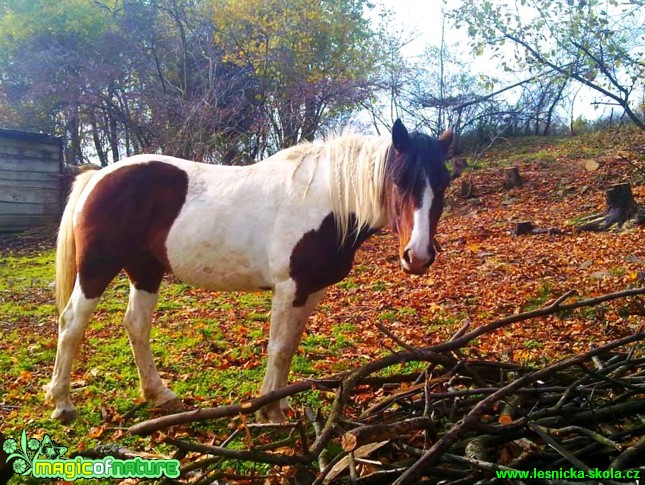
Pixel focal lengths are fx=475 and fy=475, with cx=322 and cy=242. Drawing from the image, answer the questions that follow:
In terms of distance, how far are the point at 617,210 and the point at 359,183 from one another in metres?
8.09

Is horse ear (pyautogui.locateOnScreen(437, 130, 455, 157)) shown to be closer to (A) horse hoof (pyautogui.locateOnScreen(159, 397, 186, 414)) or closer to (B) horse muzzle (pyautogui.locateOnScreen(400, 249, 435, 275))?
(B) horse muzzle (pyautogui.locateOnScreen(400, 249, 435, 275))

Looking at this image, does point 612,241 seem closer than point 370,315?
No

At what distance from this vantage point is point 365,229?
10.4ft

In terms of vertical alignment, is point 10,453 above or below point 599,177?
below

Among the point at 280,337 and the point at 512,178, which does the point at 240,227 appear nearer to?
the point at 280,337

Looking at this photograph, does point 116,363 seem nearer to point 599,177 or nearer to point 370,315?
point 370,315

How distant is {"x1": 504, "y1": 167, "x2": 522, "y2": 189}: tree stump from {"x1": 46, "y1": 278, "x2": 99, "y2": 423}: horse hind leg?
12.3 m

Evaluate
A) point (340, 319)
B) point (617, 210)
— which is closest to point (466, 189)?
point (617, 210)

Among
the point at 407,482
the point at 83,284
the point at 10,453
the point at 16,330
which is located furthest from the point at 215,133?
the point at 407,482

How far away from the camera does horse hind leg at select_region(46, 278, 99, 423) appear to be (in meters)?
3.45

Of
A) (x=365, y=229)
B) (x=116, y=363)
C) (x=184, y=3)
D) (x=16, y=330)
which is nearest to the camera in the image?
(x=365, y=229)

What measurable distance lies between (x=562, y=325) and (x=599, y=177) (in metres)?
9.48

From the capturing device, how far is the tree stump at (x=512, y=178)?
13.4 metres

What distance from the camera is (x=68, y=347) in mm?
3496
